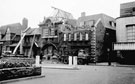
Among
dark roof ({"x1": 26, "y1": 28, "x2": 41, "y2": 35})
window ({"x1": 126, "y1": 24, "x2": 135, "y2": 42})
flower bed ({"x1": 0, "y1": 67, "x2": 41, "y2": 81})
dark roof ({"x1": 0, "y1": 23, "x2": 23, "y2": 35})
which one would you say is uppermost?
dark roof ({"x1": 0, "y1": 23, "x2": 23, "y2": 35})

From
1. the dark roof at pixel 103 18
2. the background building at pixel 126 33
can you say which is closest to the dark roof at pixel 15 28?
the dark roof at pixel 103 18

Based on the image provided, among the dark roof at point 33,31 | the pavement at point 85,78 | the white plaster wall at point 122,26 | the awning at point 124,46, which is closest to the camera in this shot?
the pavement at point 85,78

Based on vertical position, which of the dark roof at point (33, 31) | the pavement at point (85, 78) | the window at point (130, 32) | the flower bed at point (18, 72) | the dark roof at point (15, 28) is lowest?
the pavement at point (85, 78)

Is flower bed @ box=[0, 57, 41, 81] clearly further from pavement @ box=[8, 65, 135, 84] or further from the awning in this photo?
the awning

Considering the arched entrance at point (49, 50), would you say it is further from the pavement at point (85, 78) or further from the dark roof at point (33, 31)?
the pavement at point (85, 78)

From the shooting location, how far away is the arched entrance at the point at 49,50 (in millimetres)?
44147

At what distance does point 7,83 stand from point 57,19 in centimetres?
3577

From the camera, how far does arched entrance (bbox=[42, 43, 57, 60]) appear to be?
4415 cm

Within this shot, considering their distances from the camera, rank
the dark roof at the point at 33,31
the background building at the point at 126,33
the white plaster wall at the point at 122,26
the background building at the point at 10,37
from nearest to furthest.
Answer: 1. the background building at the point at 126,33
2. the white plaster wall at the point at 122,26
3. the dark roof at the point at 33,31
4. the background building at the point at 10,37

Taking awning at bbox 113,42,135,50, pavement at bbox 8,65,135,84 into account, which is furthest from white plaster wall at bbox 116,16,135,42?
pavement at bbox 8,65,135,84

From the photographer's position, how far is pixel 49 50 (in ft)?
150

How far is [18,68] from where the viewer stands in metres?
14.1

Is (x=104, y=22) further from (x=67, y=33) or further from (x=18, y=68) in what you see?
(x=18, y=68)

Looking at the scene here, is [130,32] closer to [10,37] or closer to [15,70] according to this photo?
[15,70]
